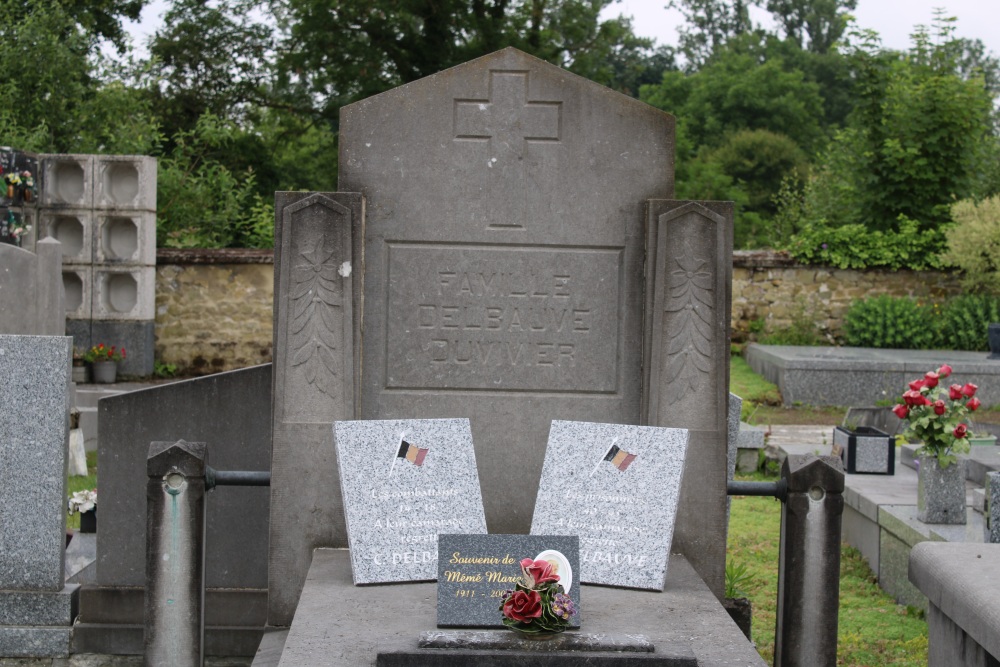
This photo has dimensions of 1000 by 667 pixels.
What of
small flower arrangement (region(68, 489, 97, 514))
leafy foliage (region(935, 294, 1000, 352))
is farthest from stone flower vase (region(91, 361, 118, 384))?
leafy foliage (region(935, 294, 1000, 352))

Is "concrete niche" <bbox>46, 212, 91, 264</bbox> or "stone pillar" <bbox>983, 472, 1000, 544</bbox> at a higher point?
"concrete niche" <bbox>46, 212, 91, 264</bbox>

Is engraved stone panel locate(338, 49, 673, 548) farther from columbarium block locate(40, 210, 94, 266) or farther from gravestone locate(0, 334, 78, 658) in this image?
columbarium block locate(40, 210, 94, 266)

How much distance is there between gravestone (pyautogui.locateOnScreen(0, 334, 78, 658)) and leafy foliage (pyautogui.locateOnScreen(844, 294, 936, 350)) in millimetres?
12583

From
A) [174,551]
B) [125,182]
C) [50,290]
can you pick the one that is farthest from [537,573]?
[125,182]

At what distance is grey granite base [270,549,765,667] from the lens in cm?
300

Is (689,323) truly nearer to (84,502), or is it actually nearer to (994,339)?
(84,502)

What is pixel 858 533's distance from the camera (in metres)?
7.30

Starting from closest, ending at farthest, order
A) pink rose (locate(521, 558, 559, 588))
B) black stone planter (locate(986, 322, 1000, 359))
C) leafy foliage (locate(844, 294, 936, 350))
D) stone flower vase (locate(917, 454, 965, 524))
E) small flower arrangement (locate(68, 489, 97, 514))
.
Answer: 1. pink rose (locate(521, 558, 559, 588))
2. small flower arrangement (locate(68, 489, 97, 514))
3. stone flower vase (locate(917, 454, 965, 524))
4. black stone planter (locate(986, 322, 1000, 359))
5. leafy foliage (locate(844, 294, 936, 350))

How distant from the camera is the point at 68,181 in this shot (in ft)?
44.2

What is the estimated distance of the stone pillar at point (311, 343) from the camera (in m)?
4.04

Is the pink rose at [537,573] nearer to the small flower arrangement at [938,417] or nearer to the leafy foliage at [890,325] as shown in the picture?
the small flower arrangement at [938,417]

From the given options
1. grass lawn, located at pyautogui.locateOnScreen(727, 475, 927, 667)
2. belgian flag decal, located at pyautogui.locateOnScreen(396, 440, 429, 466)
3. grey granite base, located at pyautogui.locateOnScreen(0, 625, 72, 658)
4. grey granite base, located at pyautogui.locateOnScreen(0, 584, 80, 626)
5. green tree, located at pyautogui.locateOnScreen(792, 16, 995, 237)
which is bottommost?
grass lawn, located at pyautogui.locateOnScreen(727, 475, 927, 667)

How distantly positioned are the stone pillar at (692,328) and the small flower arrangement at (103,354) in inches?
414

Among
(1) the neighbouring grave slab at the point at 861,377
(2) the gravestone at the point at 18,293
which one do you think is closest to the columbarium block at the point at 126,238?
(2) the gravestone at the point at 18,293
